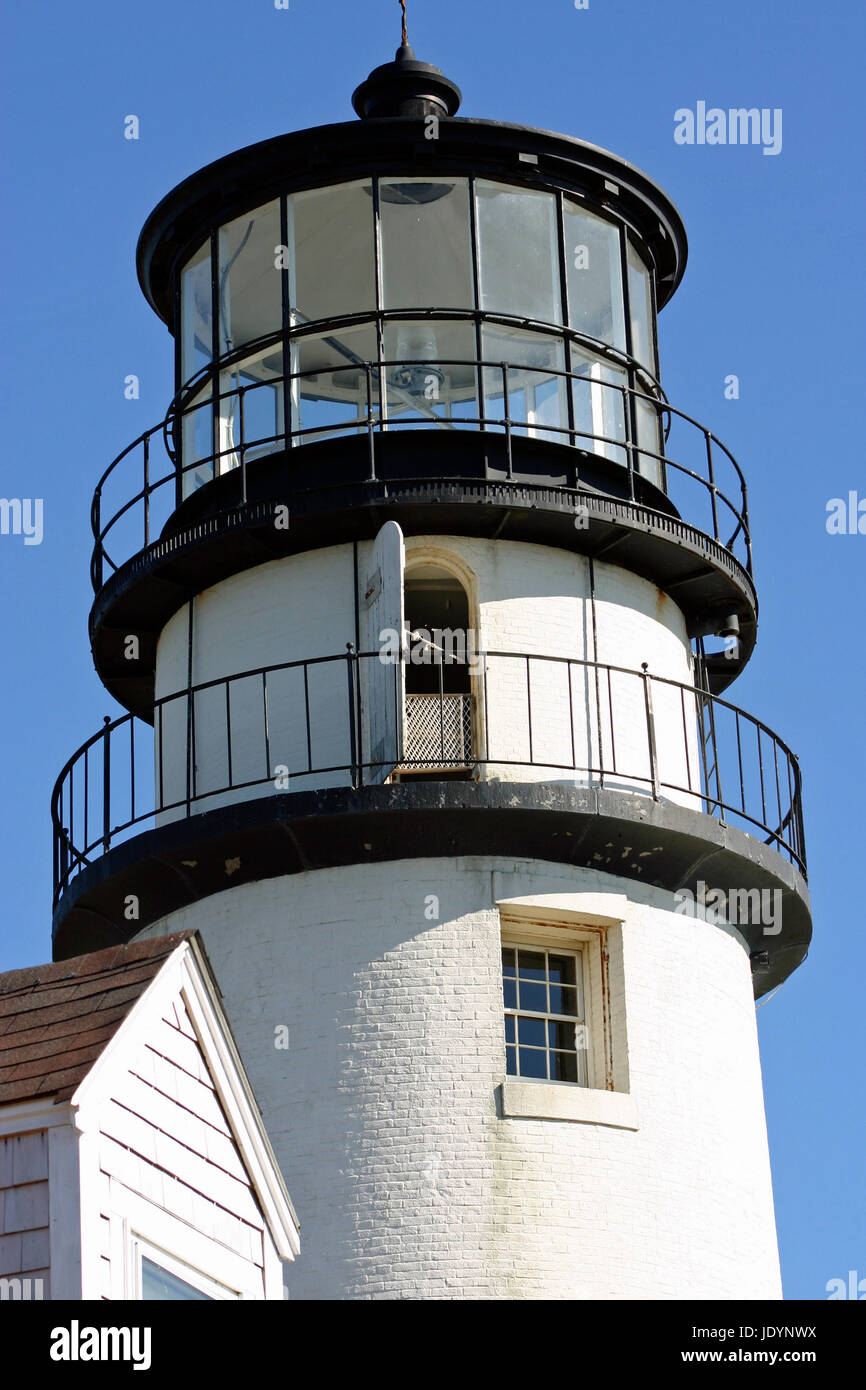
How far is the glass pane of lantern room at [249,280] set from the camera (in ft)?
82.5

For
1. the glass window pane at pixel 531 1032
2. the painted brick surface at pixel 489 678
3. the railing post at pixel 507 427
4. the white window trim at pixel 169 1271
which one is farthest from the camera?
the railing post at pixel 507 427

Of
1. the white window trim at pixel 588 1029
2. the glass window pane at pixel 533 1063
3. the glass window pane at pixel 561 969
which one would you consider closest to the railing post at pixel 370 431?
the white window trim at pixel 588 1029

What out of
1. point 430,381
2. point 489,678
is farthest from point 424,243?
point 489,678

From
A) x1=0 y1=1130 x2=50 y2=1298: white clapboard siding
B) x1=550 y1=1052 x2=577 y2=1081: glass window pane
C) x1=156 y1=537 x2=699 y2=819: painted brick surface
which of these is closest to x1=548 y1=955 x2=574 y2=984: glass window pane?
x1=550 y1=1052 x2=577 y2=1081: glass window pane

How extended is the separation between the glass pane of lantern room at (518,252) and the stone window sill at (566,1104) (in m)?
7.23

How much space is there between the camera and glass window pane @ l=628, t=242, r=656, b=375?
25.4 meters

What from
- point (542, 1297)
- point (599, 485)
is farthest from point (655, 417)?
point (542, 1297)

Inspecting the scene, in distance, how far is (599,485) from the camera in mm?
24219

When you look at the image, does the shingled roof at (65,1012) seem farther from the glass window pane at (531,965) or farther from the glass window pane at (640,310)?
the glass window pane at (640,310)

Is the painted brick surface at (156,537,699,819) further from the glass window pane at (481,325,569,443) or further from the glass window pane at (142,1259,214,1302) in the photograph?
the glass window pane at (142,1259,214,1302)

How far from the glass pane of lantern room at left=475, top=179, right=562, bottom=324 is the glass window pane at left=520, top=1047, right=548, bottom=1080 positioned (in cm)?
681

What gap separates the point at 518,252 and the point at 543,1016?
725cm

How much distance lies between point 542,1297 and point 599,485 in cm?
749
